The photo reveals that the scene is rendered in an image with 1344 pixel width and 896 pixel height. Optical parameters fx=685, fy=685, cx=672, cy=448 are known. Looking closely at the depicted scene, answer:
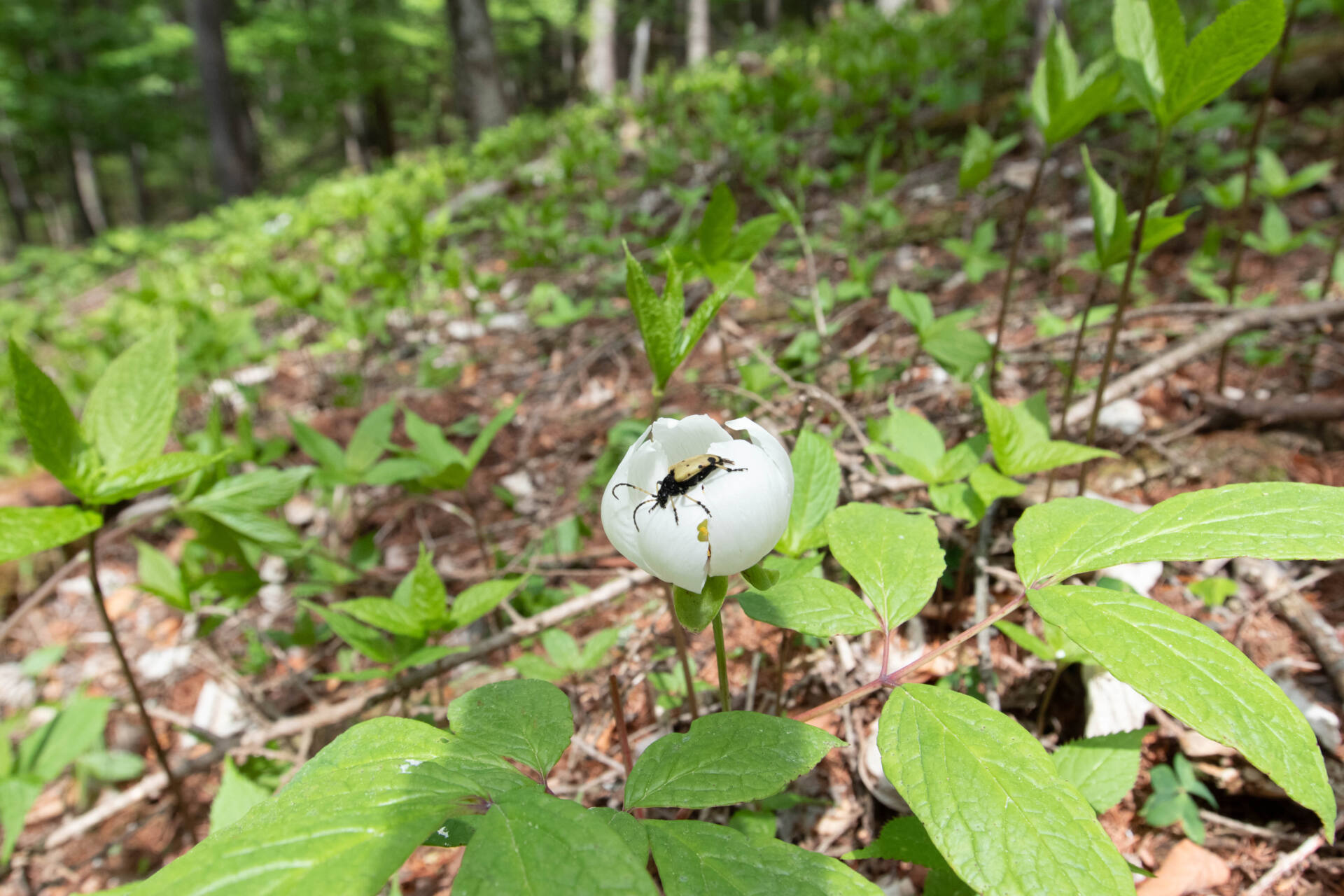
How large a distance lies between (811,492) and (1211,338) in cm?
154

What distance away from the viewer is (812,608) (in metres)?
0.85

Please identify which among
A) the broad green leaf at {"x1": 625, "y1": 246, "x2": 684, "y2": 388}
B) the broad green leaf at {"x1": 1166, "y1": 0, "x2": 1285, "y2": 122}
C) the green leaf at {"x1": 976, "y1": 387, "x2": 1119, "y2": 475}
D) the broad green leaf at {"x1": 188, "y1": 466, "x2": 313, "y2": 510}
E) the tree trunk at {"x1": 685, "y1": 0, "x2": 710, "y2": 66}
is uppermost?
the tree trunk at {"x1": 685, "y1": 0, "x2": 710, "y2": 66}

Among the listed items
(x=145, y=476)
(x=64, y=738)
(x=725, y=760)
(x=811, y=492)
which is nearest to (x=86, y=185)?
(x=64, y=738)

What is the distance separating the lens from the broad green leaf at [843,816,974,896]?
896mm

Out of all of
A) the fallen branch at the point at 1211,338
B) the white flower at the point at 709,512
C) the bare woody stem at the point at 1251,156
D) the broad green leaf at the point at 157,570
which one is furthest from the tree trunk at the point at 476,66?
the white flower at the point at 709,512

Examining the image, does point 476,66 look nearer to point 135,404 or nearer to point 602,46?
point 602,46

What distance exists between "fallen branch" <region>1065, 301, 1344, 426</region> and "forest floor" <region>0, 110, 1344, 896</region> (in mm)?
52

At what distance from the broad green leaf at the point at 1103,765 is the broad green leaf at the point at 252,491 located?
1570 mm

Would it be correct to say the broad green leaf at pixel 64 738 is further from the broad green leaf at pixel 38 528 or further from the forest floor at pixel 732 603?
the broad green leaf at pixel 38 528

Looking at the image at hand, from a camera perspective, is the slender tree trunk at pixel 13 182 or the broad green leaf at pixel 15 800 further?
the slender tree trunk at pixel 13 182

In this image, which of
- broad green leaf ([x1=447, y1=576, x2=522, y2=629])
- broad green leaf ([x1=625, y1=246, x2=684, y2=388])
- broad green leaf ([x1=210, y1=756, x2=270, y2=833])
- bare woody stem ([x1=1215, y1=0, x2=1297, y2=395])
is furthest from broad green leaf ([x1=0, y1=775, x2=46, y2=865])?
bare woody stem ([x1=1215, y1=0, x2=1297, y2=395])

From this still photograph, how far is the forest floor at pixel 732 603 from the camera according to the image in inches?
51.1

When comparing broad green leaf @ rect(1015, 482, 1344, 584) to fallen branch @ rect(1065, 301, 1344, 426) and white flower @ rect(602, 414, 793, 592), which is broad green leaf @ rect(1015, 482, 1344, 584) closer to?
white flower @ rect(602, 414, 793, 592)

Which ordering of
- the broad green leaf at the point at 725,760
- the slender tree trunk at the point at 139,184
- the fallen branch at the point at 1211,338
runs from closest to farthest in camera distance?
1. the broad green leaf at the point at 725,760
2. the fallen branch at the point at 1211,338
3. the slender tree trunk at the point at 139,184
